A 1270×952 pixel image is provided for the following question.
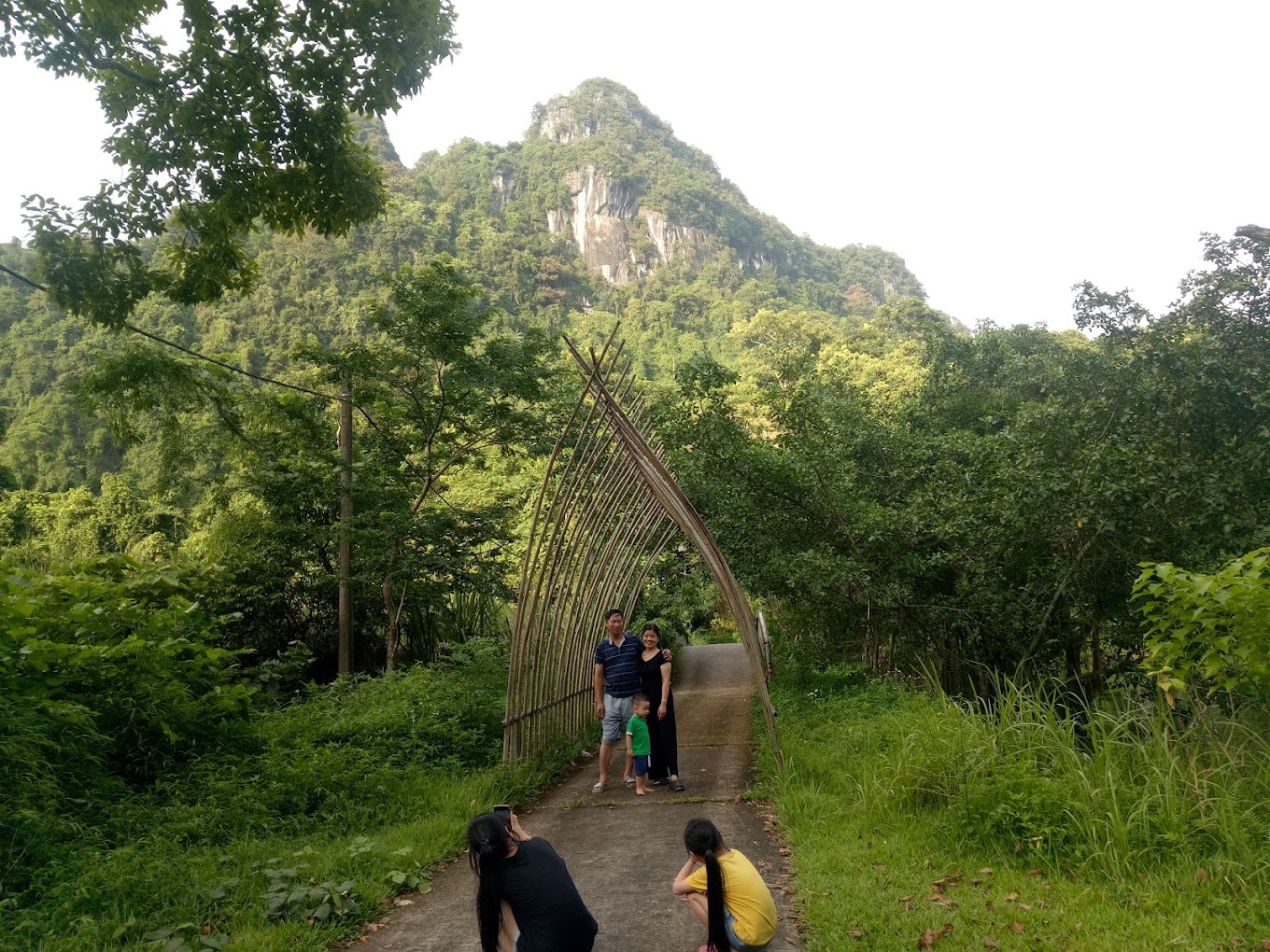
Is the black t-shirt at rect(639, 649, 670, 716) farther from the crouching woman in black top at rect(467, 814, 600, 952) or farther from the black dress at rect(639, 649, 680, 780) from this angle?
the crouching woman in black top at rect(467, 814, 600, 952)

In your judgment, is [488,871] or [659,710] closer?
[488,871]

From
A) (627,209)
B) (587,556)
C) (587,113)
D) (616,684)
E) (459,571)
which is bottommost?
(616,684)

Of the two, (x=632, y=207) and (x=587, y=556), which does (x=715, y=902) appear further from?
(x=632, y=207)

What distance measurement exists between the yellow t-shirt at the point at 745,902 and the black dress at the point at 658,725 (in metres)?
3.05

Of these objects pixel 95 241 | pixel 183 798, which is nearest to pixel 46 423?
pixel 95 241

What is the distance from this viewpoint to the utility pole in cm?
913

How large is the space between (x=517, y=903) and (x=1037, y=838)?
2710 mm

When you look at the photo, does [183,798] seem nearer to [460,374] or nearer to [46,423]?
[460,374]

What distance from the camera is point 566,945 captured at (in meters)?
3.08

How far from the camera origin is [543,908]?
3.09 metres

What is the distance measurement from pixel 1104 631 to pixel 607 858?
6.87 metres

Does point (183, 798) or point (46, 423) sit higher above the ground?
point (46, 423)

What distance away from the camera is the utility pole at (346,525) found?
30.0ft

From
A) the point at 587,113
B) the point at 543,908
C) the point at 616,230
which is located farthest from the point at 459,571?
the point at 587,113
